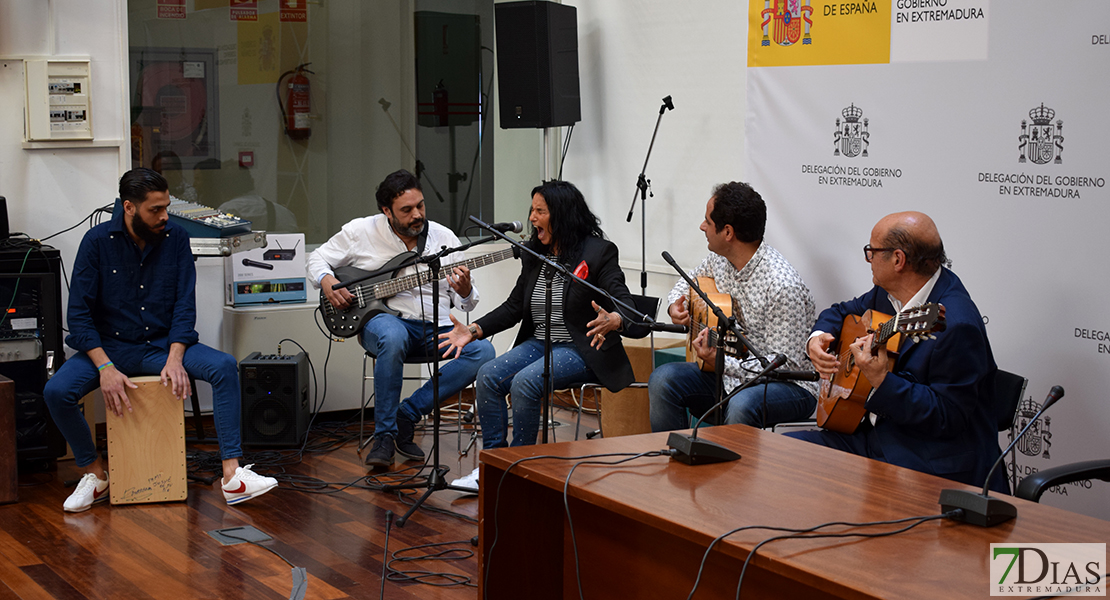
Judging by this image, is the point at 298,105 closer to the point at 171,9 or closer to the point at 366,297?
the point at 171,9

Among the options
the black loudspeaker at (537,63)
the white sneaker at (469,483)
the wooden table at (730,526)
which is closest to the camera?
the wooden table at (730,526)

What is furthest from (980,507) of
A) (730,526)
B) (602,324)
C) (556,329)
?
(556,329)

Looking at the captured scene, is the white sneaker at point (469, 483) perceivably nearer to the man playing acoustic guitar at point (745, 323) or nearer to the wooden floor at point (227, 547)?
the wooden floor at point (227, 547)

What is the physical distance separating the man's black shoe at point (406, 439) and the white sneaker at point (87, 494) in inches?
49.2

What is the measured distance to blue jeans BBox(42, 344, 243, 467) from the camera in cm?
400

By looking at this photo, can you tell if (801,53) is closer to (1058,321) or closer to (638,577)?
(1058,321)

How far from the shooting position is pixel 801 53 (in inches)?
161

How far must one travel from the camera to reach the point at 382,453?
179 inches

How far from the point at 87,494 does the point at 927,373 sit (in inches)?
124

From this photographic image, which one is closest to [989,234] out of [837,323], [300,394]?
[837,323]

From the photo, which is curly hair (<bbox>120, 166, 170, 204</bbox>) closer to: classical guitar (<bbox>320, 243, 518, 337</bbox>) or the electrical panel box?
classical guitar (<bbox>320, 243, 518, 337</bbox>)

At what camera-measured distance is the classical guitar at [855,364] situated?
8.97 ft

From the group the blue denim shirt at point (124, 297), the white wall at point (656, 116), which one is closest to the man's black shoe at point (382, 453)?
the blue denim shirt at point (124, 297)

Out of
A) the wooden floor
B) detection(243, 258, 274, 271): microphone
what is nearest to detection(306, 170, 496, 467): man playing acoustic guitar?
the wooden floor
